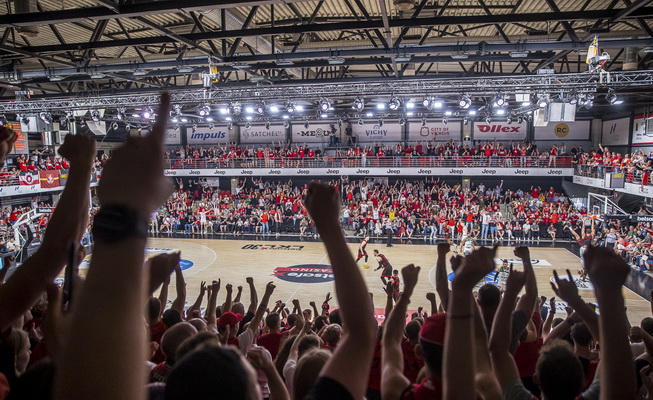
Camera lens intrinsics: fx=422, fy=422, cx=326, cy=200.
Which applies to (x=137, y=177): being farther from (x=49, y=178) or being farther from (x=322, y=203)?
(x=49, y=178)

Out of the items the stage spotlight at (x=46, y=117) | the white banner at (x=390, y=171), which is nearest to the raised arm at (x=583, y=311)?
the stage spotlight at (x=46, y=117)

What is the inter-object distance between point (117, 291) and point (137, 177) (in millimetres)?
292

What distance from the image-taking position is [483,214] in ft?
76.4

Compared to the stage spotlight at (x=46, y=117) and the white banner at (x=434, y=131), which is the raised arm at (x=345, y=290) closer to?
the stage spotlight at (x=46, y=117)

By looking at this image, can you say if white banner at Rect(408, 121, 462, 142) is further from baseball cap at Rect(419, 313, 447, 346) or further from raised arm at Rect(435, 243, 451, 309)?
baseball cap at Rect(419, 313, 447, 346)

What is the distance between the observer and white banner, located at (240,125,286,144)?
36719 millimetres

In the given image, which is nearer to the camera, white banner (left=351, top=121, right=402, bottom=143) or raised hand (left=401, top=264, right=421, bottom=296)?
raised hand (left=401, top=264, right=421, bottom=296)

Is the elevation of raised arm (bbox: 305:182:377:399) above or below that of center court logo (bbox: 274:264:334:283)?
above

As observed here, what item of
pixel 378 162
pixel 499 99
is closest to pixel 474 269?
pixel 499 99

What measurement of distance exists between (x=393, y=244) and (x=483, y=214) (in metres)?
5.32

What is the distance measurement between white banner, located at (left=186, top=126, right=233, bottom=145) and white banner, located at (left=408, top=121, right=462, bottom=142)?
1635 centimetres

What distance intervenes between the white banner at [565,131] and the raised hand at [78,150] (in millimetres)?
35420

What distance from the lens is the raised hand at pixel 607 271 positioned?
1.45m

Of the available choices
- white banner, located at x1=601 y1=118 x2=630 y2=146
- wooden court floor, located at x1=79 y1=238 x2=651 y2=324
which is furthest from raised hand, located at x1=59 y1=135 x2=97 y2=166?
white banner, located at x1=601 y1=118 x2=630 y2=146
